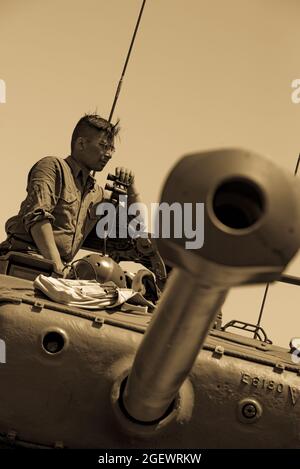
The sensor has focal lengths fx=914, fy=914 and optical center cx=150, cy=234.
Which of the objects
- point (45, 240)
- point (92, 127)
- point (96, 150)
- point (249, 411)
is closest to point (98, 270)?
point (45, 240)

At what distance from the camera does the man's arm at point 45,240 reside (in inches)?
267

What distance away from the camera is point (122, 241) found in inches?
314

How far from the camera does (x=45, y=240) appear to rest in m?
6.80

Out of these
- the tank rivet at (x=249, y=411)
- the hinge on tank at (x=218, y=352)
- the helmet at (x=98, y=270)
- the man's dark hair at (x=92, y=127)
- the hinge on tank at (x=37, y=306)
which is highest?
the man's dark hair at (x=92, y=127)

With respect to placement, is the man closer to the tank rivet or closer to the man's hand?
the man's hand

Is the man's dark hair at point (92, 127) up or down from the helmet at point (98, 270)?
up

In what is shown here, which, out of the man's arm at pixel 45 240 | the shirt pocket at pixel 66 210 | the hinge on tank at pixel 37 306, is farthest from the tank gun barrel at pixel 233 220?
the shirt pocket at pixel 66 210

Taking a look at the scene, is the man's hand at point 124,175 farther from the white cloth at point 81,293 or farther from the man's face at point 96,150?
the white cloth at point 81,293

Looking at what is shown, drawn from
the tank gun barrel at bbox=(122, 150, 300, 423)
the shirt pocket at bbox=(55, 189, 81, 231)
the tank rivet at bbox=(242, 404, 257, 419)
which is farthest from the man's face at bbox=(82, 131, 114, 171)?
the tank gun barrel at bbox=(122, 150, 300, 423)

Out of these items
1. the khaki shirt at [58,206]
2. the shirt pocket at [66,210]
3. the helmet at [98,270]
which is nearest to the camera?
the helmet at [98,270]

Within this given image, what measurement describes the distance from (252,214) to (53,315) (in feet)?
7.77

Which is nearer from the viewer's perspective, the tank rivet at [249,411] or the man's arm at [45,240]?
the tank rivet at [249,411]

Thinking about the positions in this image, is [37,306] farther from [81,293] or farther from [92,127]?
[92,127]

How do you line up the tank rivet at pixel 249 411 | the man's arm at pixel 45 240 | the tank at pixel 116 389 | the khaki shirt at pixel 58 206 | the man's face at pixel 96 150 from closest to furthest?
the tank at pixel 116 389
the tank rivet at pixel 249 411
the man's arm at pixel 45 240
the khaki shirt at pixel 58 206
the man's face at pixel 96 150
